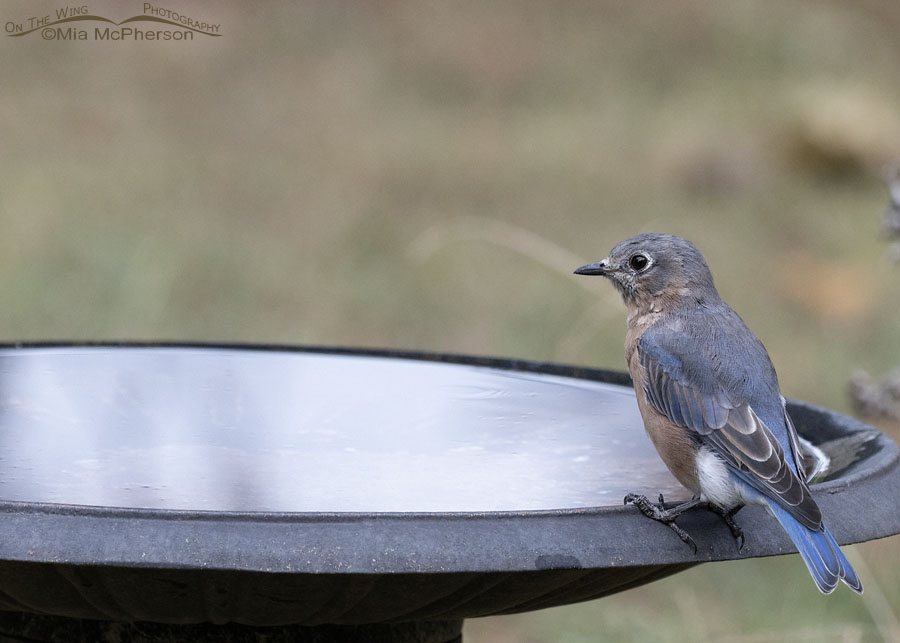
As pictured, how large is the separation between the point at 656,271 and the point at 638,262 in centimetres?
6

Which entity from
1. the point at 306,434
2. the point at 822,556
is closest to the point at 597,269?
the point at 306,434

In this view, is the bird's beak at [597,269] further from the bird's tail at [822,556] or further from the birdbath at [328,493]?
the bird's tail at [822,556]

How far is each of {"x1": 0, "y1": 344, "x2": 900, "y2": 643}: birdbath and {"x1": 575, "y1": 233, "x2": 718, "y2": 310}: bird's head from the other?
29cm

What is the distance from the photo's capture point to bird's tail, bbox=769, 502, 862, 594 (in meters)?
2.12

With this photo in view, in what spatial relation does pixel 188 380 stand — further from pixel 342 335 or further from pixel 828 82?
pixel 828 82

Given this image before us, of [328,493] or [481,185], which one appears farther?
[481,185]

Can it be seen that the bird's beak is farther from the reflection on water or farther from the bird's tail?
the bird's tail

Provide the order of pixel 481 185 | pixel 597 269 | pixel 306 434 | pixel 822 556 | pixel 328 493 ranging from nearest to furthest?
pixel 822 556 < pixel 328 493 < pixel 306 434 < pixel 597 269 < pixel 481 185

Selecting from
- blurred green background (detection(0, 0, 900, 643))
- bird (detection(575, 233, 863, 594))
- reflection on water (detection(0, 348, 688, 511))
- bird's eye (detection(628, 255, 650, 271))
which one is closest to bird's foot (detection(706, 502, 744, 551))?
bird (detection(575, 233, 863, 594))

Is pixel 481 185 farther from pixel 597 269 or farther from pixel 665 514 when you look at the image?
pixel 665 514

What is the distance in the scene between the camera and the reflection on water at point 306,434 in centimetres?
236

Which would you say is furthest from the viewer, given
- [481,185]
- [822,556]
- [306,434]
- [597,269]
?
[481,185]

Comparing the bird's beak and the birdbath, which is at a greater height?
the bird's beak

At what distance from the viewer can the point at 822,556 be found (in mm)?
2121
